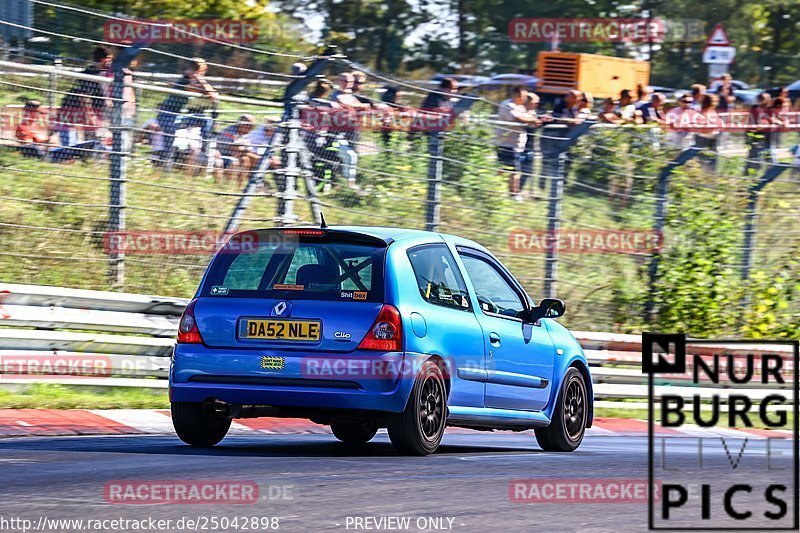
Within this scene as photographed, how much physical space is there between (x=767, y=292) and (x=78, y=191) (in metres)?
9.16

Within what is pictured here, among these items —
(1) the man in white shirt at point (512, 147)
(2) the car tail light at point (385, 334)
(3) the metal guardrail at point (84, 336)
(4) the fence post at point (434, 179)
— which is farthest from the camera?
(1) the man in white shirt at point (512, 147)

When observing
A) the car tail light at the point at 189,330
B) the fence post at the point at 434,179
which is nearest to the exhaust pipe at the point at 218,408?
the car tail light at the point at 189,330

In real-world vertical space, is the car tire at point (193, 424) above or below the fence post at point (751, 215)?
below

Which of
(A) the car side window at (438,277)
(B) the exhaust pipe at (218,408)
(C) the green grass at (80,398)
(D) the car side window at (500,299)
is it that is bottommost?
(C) the green grass at (80,398)

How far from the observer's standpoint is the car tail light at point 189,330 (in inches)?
349

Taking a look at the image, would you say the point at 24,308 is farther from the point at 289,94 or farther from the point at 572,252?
the point at 572,252

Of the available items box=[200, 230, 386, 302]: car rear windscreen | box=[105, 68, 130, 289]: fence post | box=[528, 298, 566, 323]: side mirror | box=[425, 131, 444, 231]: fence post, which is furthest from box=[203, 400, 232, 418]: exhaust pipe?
box=[425, 131, 444, 231]: fence post

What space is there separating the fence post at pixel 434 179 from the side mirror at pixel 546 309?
17.3ft

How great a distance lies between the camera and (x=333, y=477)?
7.36 meters

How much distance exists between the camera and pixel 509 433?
12.9 m

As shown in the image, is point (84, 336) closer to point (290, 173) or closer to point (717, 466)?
point (290, 173)

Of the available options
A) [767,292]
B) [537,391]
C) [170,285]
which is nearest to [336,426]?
[537,391]

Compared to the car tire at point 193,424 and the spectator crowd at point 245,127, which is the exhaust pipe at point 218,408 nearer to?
the car tire at point 193,424

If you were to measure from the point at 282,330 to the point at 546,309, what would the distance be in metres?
2.28
